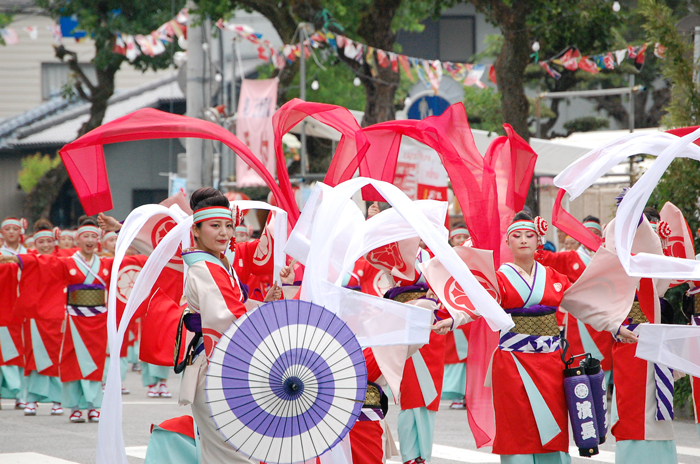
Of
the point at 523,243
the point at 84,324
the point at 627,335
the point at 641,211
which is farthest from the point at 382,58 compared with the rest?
the point at 641,211

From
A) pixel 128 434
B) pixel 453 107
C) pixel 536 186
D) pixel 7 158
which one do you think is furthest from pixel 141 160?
pixel 453 107

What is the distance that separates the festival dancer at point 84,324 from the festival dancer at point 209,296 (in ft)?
15.6

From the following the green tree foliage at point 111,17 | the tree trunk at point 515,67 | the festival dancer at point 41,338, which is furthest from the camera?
the green tree foliage at point 111,17

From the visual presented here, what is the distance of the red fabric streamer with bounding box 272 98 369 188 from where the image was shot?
5.22 m

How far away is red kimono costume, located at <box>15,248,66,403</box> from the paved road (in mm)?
275

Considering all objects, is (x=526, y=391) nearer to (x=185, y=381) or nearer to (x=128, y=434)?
(x=185, y=381)

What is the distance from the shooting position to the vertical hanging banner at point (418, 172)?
39.7ft

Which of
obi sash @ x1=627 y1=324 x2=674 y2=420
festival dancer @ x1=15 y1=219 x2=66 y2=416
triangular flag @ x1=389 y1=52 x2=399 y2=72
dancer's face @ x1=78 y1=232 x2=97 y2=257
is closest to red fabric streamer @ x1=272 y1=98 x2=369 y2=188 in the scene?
obi sash @ x1=627 y1=324 x2=674 y2=420

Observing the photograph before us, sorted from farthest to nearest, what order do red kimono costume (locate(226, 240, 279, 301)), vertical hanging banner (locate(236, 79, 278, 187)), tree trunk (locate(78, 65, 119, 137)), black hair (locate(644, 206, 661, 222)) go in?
tree trunk (locate(78, 65, 119, 137))
vertical hanging banner (locate(236, 79, 278, 187))
red kimono costume (locate(226, 240, 279, 301))
black hair (locate(644, 206, 661, 222))

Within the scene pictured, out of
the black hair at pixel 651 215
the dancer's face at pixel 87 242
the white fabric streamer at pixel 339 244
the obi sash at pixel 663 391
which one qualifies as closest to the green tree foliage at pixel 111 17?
the dancer's face at pixel 87 242

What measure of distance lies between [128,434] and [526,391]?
13.2 ft

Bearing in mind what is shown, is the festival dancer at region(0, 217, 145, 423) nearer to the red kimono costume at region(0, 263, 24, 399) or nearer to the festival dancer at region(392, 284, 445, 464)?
the red kimono costume at region(0, 263, 24, 399)

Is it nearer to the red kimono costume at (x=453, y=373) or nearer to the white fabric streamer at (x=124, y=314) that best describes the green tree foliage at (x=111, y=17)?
the red kimono costume at (x=453, y=373)

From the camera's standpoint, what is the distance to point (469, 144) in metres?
5.14
